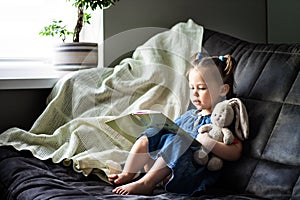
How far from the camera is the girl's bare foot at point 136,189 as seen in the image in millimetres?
1577

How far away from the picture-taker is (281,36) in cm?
271

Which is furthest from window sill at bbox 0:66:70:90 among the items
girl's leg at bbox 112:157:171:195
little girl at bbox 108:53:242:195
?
girl's leg at bbox 112:157:171:195

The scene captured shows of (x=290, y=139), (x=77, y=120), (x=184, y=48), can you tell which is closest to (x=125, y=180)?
(x=77, y=120)

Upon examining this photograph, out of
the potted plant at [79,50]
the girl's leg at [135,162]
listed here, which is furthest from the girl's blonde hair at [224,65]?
the potted plant at [79,50]

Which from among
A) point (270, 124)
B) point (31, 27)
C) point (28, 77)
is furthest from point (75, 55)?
point (270, 124)

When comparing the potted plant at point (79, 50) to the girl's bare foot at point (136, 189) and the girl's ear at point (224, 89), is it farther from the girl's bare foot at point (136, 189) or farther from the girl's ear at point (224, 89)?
the girl's bare foot at point (136, 189)

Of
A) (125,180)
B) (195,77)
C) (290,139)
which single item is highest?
(195,77)

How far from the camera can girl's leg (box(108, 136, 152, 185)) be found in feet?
5.50

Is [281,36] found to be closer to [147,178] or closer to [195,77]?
[195,77]

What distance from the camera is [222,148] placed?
161 cm

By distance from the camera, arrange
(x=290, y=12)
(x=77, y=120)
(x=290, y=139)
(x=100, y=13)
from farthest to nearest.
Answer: (x=290, y=12), (x=100, y=13), (x=77, y=120), (x=290, y=139)

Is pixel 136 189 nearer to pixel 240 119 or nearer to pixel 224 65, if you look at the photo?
pixel 240 119

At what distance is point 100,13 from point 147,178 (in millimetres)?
1060

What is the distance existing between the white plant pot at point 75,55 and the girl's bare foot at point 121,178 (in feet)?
2.52
